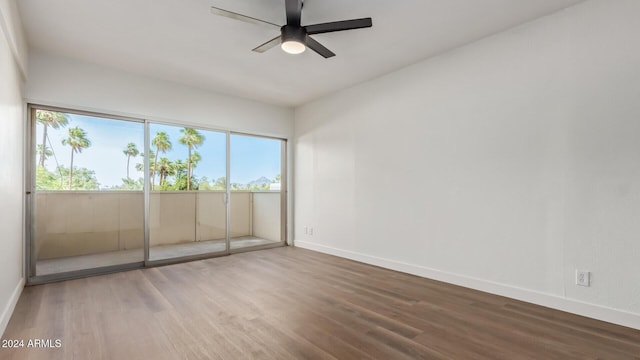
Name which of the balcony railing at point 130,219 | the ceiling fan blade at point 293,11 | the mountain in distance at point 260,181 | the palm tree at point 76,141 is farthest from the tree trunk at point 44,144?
the ceiling fan blade at point 293,11

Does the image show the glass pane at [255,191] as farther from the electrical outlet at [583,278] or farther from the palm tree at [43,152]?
the electrical outlet at [583,278]

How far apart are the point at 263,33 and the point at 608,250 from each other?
3.84 meters

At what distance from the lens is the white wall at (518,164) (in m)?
2.56

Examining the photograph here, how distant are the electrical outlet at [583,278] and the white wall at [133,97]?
486 centimetres

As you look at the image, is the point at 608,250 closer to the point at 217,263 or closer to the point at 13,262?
the point at 217,263

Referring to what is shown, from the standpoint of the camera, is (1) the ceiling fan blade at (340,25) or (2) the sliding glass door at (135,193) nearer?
(1) the ceiling fan blade at (340,25)

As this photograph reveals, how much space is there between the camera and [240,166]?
5.48m

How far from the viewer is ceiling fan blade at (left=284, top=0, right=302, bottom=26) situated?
2.45 m

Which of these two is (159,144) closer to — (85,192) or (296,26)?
(85,192)

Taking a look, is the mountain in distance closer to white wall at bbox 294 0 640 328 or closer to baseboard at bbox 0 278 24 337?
white wall at bbox 294 0 640 328

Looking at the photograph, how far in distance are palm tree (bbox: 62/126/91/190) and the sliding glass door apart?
1 centimetres

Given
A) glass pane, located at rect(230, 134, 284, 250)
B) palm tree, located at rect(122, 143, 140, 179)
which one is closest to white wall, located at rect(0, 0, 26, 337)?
palm tree, located at rect(122, 143, 140, 179)

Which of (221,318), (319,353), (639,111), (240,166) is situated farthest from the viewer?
(240,166)

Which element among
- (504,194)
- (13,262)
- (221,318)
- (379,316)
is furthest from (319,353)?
(13,262)
